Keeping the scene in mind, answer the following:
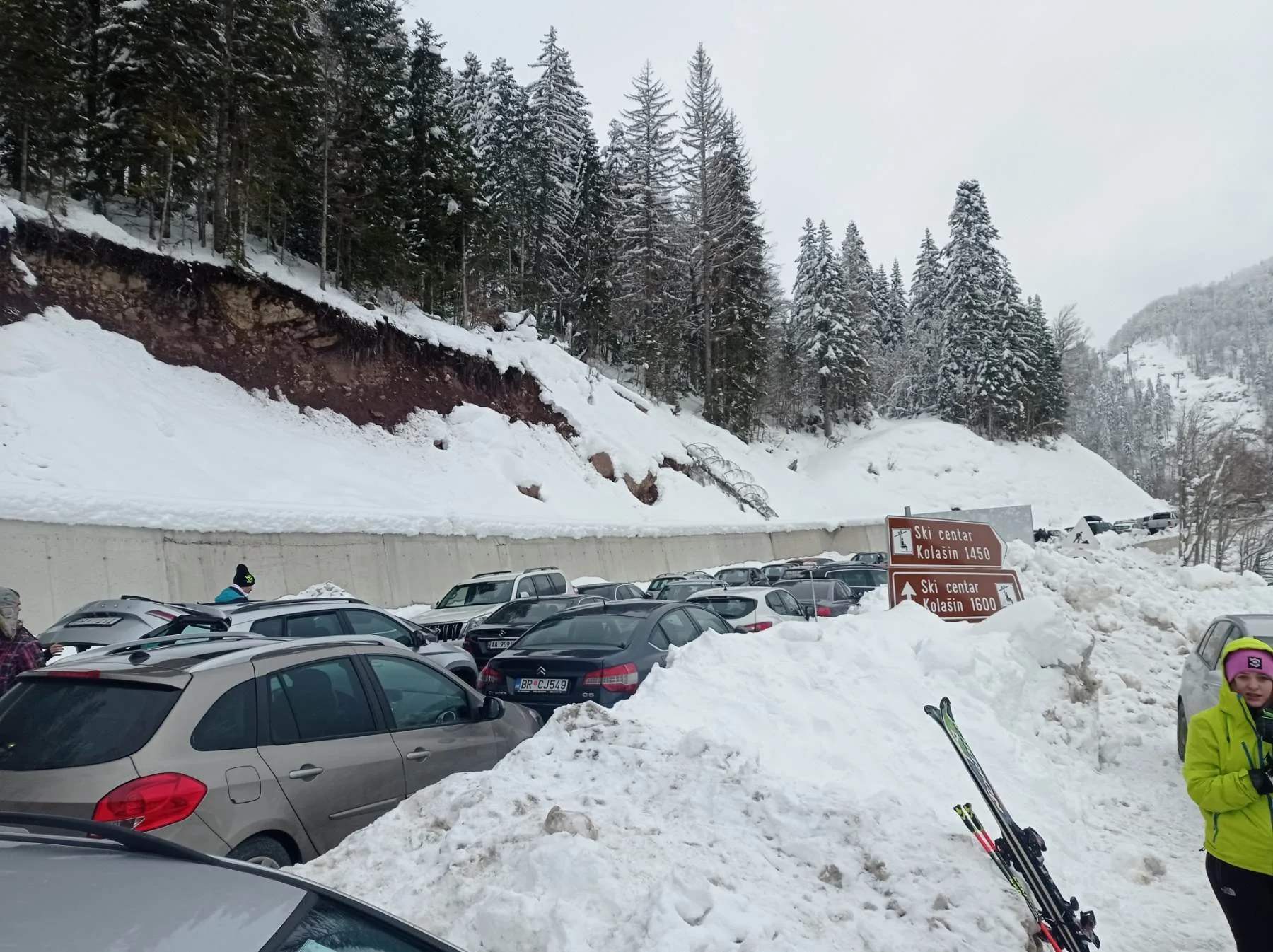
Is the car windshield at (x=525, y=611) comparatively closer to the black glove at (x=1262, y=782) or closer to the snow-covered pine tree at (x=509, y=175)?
the black glove at (x=1262, y=782)

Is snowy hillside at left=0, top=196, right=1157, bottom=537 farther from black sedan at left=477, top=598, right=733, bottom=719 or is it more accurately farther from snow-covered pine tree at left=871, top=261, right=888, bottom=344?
snow-covered pine tree at left=871, top=261, right=888, bottom=344

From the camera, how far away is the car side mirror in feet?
20.9

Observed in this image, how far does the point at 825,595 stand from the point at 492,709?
11.7 meters

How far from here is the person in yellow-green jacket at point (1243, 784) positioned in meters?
3.50

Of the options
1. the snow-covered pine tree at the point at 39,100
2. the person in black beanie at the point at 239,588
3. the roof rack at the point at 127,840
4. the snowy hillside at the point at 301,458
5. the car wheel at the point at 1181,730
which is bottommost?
the car wheel at the point at 1181,730

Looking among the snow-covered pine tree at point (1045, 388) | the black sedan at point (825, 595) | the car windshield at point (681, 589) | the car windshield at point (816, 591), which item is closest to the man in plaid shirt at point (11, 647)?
the black sedan at point (825, 595)

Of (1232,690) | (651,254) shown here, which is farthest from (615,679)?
(651,254)

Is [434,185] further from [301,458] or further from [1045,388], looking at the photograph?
[1045,388]

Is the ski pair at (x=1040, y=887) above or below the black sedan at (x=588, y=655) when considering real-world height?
below

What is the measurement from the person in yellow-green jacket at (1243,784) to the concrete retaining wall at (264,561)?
1700cm

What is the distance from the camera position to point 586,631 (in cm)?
860

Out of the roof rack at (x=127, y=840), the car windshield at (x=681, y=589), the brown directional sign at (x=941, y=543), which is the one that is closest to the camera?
the roof rack at (x=127, y=840)

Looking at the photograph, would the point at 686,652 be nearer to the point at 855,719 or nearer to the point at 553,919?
the point at 855,719

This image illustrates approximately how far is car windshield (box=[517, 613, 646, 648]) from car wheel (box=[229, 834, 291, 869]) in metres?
3.93
